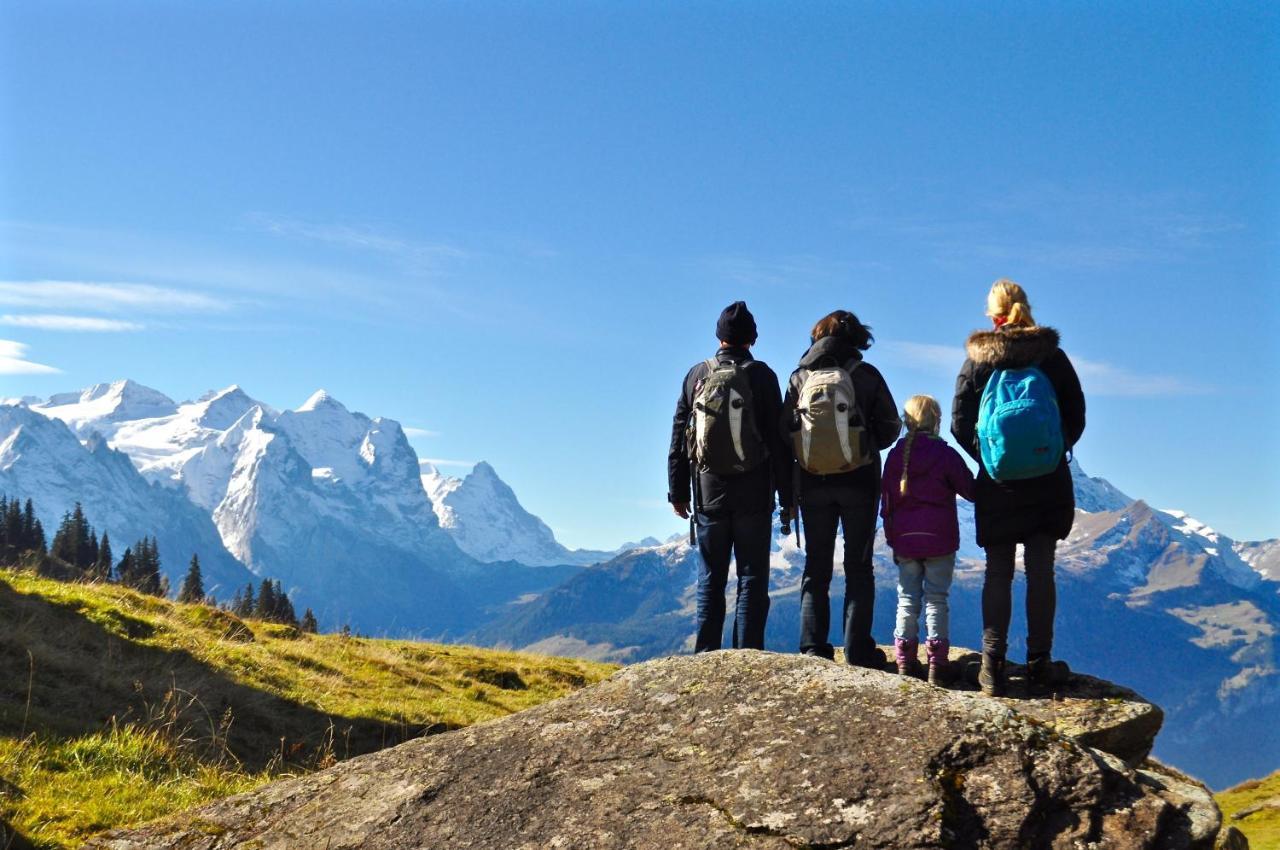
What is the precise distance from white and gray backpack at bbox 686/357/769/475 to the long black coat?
2.36 meters

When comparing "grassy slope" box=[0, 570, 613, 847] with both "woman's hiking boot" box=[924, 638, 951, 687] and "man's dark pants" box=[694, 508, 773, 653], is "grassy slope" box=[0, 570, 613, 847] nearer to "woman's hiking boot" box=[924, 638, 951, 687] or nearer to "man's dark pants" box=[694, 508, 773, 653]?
"man's dark pants" box=[694, 508, 773, 653]

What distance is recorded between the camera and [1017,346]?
1064 centimetres

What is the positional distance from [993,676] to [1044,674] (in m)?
0.48

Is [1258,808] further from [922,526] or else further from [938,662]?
[922,526]

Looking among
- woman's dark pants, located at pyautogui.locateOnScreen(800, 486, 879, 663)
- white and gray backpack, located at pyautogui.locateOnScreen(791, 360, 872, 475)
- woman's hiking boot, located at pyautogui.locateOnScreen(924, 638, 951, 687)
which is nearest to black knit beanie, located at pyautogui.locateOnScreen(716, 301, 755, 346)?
white and gray backpack, located at pyautogui.locateOnScreen(791, 360, 872, 475)

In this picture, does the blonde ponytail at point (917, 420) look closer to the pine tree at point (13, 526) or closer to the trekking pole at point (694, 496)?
the trekking pole at point (694, 496)

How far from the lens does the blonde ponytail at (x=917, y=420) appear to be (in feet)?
38.4

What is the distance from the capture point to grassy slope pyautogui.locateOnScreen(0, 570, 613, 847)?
10.8 meters

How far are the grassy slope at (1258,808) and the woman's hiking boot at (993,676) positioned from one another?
17.1 m

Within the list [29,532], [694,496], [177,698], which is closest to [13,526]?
[29,532]

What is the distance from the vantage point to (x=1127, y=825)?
5594mm

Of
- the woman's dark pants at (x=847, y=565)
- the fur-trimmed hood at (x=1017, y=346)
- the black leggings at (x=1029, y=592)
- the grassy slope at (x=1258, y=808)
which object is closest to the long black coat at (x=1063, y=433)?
the fur-trimmed hood at (x=1017, y=346)

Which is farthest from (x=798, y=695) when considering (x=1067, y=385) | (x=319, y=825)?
(x=1067, y=385)

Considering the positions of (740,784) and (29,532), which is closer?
(740,784)
